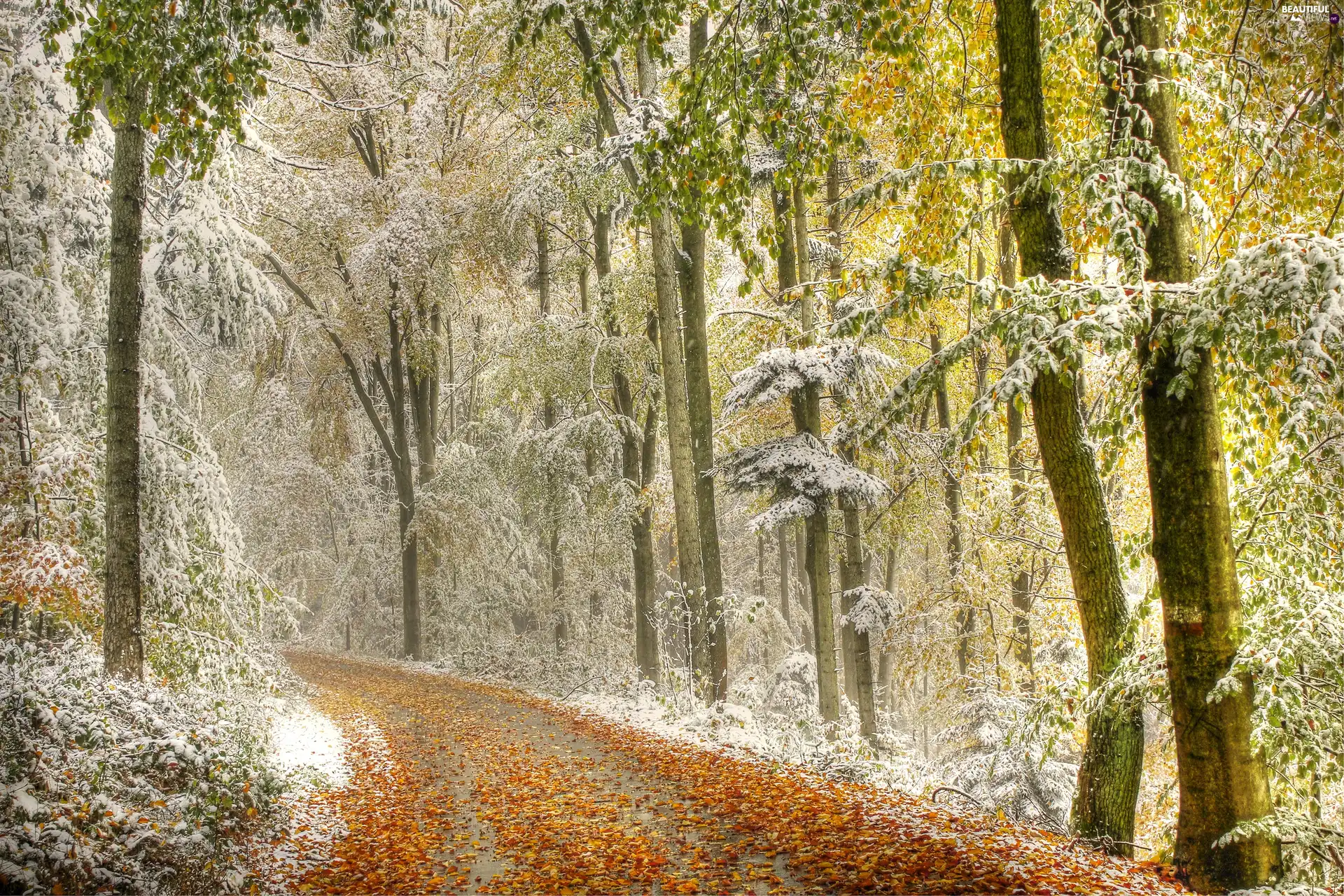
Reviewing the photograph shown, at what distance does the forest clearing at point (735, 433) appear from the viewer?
179 inches

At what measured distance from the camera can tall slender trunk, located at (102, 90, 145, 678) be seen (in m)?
7.41

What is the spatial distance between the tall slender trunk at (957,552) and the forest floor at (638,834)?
537 centimetres

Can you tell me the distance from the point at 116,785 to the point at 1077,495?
21.6 ft

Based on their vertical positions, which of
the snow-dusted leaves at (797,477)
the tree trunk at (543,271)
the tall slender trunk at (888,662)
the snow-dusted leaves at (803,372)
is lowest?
the tall slender trunk at (888,662)

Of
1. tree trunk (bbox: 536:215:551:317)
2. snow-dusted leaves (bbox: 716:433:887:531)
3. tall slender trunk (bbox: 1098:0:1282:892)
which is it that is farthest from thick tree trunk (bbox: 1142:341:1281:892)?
tree trunk (bbox: 536:215:551:317)

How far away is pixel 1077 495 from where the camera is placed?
5.41m

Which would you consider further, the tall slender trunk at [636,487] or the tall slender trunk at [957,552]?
the tall slender trunk at [636,487]

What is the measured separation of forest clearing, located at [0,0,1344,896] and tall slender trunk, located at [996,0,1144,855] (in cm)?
3

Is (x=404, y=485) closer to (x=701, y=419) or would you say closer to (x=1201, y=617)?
(x=701, y=419)

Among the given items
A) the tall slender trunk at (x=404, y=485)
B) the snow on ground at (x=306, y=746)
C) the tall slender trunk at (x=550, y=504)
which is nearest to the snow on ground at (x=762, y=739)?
the snow on ground at (x=306, y=746)

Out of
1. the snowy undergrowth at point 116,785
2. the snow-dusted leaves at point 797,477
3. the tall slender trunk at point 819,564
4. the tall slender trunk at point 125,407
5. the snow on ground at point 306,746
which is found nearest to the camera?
the snowy undergrowth at point 116,785

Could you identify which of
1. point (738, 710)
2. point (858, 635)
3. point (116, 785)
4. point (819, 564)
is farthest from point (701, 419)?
point (116, 785)

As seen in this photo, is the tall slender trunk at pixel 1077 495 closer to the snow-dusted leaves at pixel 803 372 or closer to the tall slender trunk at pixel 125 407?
the snow-dusted leaves at pixel 803 372

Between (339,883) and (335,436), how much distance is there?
1707 centimetres
